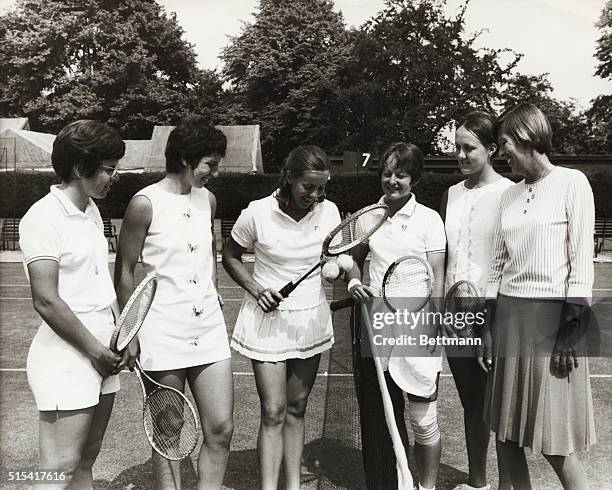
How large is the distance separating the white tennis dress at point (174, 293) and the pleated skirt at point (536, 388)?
111 cm

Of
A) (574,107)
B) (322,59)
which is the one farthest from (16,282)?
(574,107)

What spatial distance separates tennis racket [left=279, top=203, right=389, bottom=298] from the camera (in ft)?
8.59

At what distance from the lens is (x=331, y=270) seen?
258 centimetres

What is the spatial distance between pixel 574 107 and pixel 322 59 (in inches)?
337

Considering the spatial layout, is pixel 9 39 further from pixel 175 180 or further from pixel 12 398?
pixel 175 180

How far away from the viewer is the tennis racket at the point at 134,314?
2.10 m

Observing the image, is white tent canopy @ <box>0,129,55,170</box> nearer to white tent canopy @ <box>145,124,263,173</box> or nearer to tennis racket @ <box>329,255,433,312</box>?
→ white tent canopy @ <box>145,124,263,173</box>

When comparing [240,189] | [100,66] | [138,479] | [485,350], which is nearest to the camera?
[485,350]

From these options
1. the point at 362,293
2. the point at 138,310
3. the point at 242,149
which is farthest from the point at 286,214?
the point at 242,149

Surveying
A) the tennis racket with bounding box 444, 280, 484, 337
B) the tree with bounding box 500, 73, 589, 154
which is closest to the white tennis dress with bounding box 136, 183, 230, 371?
the tennis racket with bounding box 444, 280, 484, 337

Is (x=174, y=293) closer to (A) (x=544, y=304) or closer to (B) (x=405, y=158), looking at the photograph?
(B) (x=405, y=158)

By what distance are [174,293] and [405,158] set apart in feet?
3.56

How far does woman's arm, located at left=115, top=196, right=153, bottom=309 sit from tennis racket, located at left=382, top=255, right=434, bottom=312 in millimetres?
973

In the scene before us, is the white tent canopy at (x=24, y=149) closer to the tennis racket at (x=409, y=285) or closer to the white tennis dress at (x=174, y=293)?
the white tennis dress at (x=174, y=293)
